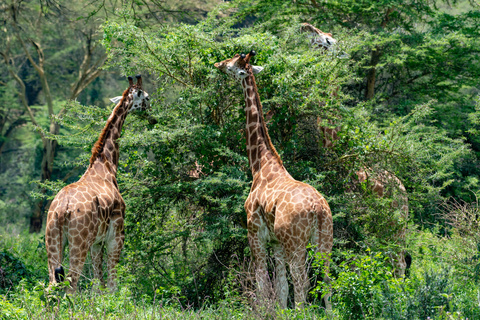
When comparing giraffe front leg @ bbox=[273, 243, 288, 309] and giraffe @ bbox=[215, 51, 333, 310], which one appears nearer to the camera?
giraffe @ bbox=[215, 51, 333, 310]

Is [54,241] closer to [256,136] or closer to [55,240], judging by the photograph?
[55,240]

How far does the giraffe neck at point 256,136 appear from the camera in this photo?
22.9 feet

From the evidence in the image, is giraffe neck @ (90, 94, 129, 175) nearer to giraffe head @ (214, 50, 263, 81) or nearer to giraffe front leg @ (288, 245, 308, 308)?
giraffe head @ (214, 50, 263, 81)

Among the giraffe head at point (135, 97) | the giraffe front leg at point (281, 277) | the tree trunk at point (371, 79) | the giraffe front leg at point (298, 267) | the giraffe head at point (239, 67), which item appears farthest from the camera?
the tree trunk at point (371, 79)

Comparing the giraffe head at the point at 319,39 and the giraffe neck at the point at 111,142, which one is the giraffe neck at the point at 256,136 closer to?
the giraffe neck at the point at 111,142

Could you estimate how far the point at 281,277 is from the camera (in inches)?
247

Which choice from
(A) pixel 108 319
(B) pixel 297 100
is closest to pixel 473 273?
(B) pixel 297 100

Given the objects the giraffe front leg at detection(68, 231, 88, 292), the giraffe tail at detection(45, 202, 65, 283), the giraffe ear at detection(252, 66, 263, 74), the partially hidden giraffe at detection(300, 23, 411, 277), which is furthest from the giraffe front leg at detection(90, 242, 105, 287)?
the partially hidden giraffe at detection(300, 23, 411, 277)

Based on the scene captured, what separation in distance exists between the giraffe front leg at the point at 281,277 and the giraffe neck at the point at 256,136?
1195 millimetres

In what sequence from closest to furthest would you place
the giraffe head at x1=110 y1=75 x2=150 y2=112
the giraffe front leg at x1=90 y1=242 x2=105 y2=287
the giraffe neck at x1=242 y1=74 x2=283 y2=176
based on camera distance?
the giraffe neck at x1=242 y1=74 x2=283 y2=176
the giraffe front leg at x1=90 y1=242 x2=105 y2=287
the giraffe head at x1=110 y1=75 x2=150 y2=112

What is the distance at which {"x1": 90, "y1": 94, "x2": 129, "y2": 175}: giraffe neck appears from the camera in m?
7.52

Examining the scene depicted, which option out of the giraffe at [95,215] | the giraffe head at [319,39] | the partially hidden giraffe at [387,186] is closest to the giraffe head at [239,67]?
the partially hidden giraffe at [387,186]

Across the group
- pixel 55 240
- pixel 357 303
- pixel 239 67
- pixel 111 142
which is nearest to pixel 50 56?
pixel 111 142

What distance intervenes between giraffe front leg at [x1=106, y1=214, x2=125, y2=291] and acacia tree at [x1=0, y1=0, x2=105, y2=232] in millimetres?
11015
